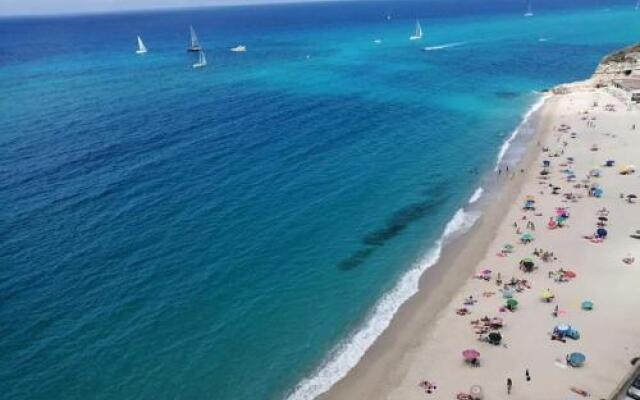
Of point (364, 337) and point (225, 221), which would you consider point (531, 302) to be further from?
point (225, 221)

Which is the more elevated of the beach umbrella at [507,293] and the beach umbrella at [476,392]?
the beach umbrella at [476,392]

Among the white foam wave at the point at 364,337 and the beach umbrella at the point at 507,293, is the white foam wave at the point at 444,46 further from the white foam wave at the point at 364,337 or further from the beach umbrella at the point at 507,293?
the beach umbrella at the point at 507,293

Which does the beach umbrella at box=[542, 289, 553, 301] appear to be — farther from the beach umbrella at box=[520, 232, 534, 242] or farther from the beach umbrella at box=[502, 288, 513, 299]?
the beach umbrella at box=[520, 232, 534, 242]

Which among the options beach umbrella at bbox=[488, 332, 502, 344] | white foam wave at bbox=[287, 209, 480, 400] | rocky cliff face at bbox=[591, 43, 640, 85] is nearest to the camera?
white foam wave at bbox=[287, 209, 480, 400]

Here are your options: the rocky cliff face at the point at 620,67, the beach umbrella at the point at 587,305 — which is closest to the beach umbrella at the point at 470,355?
the beach umbrella at the point at 587,305

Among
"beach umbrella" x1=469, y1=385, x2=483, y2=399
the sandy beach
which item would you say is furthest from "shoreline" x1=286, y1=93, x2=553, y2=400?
"beach umbrella" x1=469, y1=385, x2=483, y2=399

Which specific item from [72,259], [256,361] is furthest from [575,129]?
[72,259]
